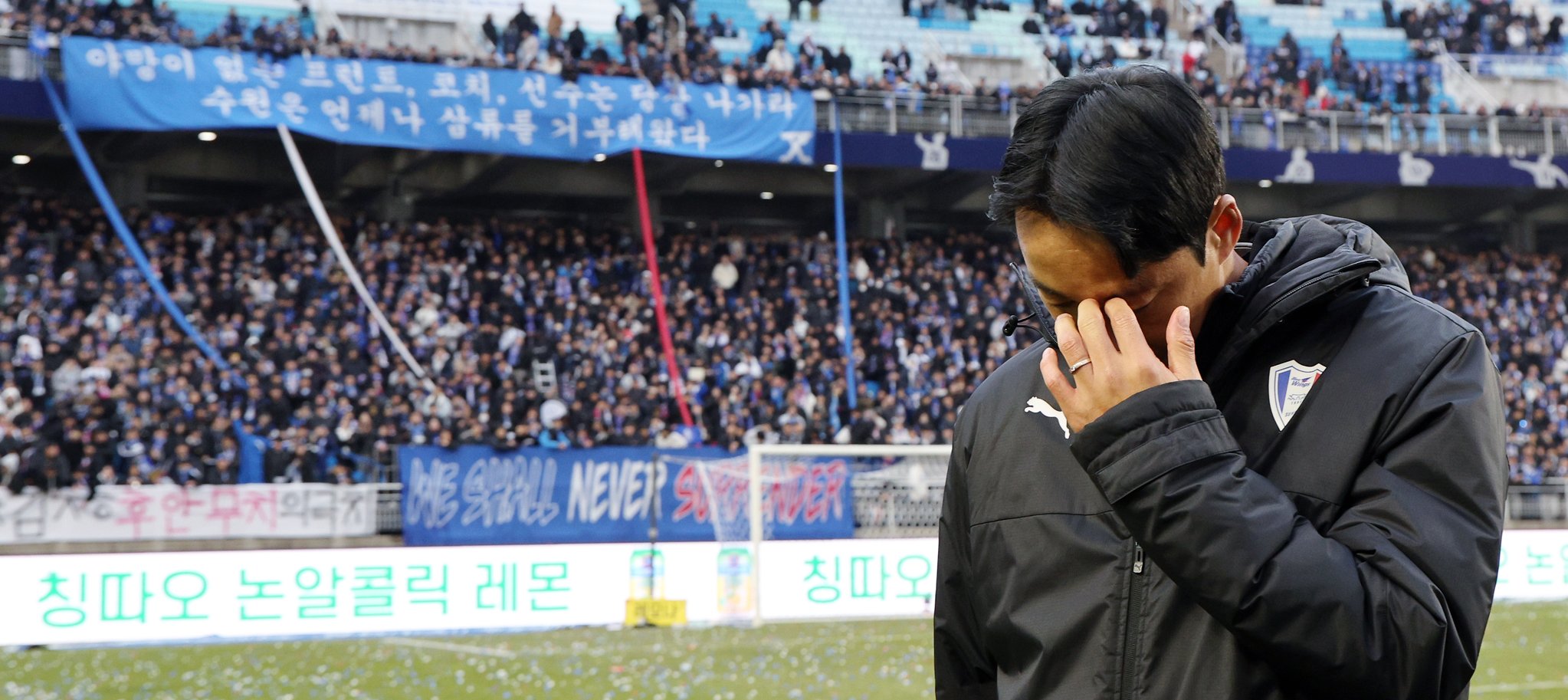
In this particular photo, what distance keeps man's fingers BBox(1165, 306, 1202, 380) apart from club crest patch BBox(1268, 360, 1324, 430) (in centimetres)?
13

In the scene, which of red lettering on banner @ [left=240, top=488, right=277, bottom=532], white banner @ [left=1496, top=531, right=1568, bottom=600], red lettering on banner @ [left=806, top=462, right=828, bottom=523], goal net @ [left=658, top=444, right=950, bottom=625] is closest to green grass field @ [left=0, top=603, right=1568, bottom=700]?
goal net @ [left=658, top=444, right=950, bottom=625]

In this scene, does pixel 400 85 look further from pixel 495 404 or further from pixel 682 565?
pixel 682 565

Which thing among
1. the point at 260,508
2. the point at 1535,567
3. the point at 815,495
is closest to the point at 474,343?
the point at 260,508

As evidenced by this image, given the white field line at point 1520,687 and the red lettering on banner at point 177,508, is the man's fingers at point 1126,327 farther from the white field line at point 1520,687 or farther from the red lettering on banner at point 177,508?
the red lettering on banner at point 177,508

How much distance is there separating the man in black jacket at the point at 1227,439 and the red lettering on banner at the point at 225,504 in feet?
46.6

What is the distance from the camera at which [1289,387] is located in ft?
4.62

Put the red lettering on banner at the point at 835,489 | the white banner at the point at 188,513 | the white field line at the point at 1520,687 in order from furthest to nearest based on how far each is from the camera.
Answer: the white banner at the point at 188,513, the red lettering on banner at the point at 835,489, the white field line at the point at 1520,687

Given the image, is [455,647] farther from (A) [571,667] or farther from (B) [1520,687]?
(B) [1520,687]

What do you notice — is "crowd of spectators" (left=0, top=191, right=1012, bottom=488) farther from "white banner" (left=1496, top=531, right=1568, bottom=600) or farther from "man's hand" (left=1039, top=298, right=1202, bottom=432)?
"man's hand" (left=1039, top=298, right=1202, bottom=432)

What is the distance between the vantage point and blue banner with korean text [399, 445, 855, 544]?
1487 cm

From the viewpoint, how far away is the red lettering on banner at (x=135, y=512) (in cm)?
1402

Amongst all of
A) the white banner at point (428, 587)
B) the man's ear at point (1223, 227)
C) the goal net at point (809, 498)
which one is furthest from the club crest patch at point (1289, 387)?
the goal net at point (809, 498)

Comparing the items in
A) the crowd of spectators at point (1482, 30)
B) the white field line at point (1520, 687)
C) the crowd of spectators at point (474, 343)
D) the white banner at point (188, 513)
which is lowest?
the white field line at point (1520, 687)

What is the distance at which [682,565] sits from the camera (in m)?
12.5
